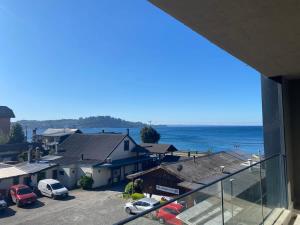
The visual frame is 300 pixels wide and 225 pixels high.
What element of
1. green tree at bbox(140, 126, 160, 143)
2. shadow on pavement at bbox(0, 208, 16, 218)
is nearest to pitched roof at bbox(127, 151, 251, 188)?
shadow on pavement at bbox(0, 208, 16, 218)

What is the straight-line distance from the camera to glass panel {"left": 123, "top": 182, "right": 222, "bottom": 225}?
4.93 ft

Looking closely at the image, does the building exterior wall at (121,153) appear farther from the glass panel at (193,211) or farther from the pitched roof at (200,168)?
the glass panel at (193,211)

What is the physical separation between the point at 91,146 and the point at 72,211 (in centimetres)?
1099

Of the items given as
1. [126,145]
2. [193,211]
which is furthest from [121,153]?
[193,211]

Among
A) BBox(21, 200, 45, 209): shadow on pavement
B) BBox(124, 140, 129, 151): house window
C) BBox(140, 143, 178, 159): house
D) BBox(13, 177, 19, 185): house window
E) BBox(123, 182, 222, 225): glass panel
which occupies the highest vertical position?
BBox(123, 182, 222, 225): glass panel

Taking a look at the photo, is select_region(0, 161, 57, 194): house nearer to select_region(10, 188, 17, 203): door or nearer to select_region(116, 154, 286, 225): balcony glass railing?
select_region(10, 188, 17, 203): door

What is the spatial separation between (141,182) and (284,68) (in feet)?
46.1

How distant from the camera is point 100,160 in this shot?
2177cm

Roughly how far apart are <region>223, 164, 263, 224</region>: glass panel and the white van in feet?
51.9

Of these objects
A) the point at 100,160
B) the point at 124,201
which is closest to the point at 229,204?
the point at 124,201

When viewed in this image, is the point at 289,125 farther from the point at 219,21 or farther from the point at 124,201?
the point at 124,201

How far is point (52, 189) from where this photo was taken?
17062 millimetres

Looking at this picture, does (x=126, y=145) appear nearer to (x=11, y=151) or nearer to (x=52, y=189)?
(x=52, y=189)

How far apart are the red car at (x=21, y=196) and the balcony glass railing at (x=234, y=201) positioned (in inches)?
593
